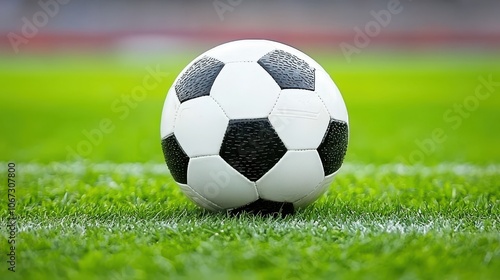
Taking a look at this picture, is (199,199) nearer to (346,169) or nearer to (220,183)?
(220,183)

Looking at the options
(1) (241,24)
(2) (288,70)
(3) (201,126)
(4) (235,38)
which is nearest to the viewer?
(3) (201,126)

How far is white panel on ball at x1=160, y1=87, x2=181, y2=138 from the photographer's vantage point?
12.6 feet

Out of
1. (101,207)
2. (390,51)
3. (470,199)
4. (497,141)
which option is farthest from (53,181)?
(390,51)

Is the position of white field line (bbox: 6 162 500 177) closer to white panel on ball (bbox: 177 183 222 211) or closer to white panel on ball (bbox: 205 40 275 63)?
white panel on ball (bbox: 177 183 222 211)

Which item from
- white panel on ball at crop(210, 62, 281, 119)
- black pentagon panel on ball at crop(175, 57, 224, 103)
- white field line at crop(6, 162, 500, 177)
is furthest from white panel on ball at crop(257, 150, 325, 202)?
white field line at crop(6, 162, 500, 177)

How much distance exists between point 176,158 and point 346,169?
2919 millimetres

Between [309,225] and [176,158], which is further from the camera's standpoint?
[176,158]

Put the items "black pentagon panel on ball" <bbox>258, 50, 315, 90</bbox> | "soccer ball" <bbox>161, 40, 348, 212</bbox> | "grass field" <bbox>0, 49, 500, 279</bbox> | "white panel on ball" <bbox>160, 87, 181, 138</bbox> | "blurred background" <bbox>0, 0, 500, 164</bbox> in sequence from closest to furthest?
"grass field" <bbox>0, 49, 500, 279</bbox>
"soccer ball" <bbox>161, 40, 348, 212</bbox>
"black pentagon panel on ball" <bbox>258, 50, 315, 90</bbox>
"white panel on ball" <bbox>160, 87, 181, 138</bbox>
"blurred background" <bbox>0, 0, 500, 164</bbox>

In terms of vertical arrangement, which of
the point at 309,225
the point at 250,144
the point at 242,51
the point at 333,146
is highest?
the point at 242,51

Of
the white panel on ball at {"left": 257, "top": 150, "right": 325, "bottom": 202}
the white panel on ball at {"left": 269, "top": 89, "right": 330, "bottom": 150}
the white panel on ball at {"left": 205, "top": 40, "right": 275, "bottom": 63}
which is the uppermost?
the white panel on ball at {"left": 205, "top": 40, "right": 275, "bottom": 63}

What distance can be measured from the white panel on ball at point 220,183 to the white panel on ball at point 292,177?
0.28ft

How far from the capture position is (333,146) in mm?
3812

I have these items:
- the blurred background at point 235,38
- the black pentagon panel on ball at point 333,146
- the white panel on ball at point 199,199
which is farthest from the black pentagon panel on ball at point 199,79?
the blurred background at point 235,38

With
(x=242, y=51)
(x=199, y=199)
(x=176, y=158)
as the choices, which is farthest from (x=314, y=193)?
(x=242, y=51)
